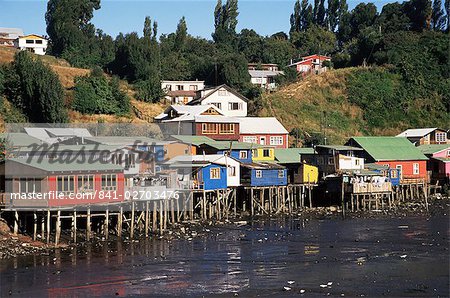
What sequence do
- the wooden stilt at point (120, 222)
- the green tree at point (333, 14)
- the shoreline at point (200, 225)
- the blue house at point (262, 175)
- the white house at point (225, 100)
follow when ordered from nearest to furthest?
the shoreline at point (200, 225) < the wooden stilt at point (120, 222) < the blue house at point (262, 175) < the white house at point (225, 100) < the green tree at point (333, 14)

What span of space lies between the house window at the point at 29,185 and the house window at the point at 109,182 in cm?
425

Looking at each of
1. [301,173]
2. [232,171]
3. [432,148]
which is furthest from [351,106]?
[232,171]

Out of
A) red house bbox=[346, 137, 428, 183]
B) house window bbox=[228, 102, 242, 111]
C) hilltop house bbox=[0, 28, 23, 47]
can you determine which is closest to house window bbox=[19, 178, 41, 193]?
red house bbox=[346, 137, 428, 183]

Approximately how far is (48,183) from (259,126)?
38391 millimetres

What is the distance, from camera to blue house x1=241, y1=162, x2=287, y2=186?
57.3 meters

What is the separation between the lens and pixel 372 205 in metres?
62.3

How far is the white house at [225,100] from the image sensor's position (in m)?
85.6

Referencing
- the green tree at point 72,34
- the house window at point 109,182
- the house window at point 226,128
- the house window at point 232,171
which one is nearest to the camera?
the house window at point 109,182

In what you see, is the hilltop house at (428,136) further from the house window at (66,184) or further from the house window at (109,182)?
the house window at (66,184)

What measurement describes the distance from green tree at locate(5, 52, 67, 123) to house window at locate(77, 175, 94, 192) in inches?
1335

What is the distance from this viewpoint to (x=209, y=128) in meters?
71.1

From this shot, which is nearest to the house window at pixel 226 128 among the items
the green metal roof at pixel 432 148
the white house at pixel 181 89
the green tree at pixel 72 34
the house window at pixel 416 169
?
the house window at pixel 416 169

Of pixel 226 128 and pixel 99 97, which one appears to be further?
pixel 99 97

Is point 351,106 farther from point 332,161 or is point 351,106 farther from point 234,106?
point 332,161
